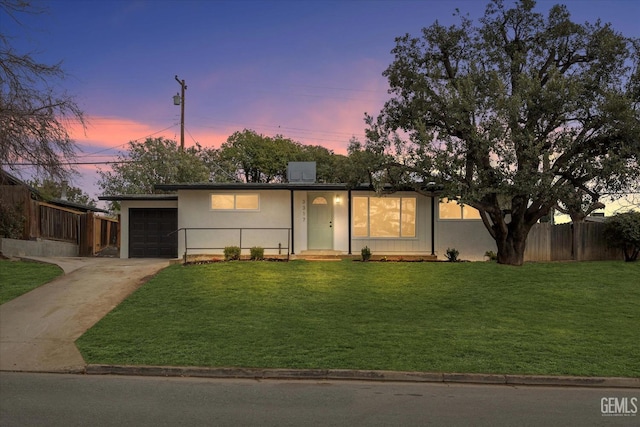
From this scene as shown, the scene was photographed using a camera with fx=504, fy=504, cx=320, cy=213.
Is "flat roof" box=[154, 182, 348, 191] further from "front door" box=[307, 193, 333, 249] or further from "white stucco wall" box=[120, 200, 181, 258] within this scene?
"white stucco wall" box=[120, 200, 181, 258]

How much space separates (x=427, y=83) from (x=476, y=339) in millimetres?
10345

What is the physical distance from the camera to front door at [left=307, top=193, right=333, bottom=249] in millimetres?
20516

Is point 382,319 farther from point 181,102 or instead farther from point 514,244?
point 181,102

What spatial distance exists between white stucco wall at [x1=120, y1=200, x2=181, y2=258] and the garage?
0.13 metres

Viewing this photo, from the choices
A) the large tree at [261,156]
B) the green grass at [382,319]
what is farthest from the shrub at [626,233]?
the large tree at [261,156]

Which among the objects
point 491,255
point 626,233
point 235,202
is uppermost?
point 235,202

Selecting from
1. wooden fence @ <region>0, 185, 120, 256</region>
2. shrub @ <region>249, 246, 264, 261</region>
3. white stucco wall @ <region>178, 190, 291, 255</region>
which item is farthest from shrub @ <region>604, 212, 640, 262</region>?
wooden fence @ <region>0, 185, 120, 256</region>

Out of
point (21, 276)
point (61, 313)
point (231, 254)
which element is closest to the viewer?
point (61, 313)

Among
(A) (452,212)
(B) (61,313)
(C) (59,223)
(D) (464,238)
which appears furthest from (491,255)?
(C) (59,223)

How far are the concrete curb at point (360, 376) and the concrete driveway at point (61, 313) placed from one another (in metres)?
1.10

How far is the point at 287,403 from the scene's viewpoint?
632 centimetres

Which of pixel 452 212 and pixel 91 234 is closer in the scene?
pixel 452 212

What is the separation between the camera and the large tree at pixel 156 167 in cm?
3406

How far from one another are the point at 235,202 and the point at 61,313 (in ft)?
31.1
